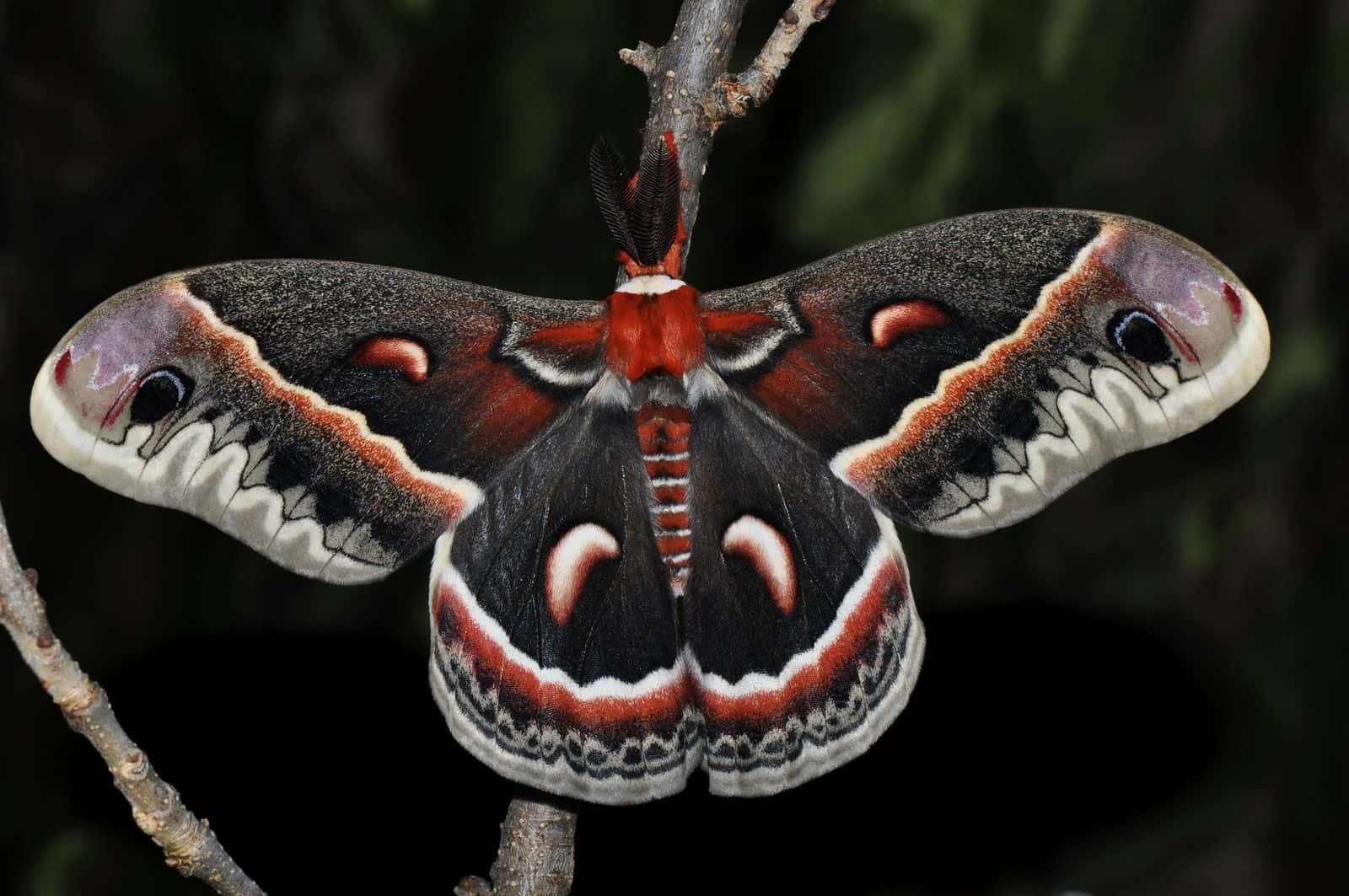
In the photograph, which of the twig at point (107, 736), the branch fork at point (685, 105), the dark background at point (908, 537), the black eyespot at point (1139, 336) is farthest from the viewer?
the dark background at point (908, 537)

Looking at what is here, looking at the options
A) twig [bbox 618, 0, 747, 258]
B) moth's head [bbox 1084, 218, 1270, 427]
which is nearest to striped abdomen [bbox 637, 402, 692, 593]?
twig [bbox 618, 0, 747, 258]

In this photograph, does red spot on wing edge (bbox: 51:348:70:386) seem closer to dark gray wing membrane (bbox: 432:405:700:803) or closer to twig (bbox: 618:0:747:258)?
dark gray wing membrane (bbox: 432:405:700:803)

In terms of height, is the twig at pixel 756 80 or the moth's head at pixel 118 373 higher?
the twig at pixel 756 80

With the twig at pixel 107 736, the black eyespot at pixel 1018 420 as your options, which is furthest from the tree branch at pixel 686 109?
the black eyespot at pixel 1018 420

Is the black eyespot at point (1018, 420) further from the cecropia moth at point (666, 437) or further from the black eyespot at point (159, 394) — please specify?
the black eyespot at point (159, 394)

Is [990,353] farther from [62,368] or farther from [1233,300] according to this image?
[62,368]

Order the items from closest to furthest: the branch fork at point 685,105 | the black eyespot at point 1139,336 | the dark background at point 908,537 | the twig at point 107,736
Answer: the twig at point 107,736 → the black eyespot at point 1139,336 → the branch fork at point 685,105 → the dark background at point 908,537

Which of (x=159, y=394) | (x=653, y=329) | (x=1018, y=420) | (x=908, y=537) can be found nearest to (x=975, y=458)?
(x=1018, y=420)

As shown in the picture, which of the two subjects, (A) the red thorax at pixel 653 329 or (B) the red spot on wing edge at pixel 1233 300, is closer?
(B) the red spot on wing edge at pixel 1233 300
